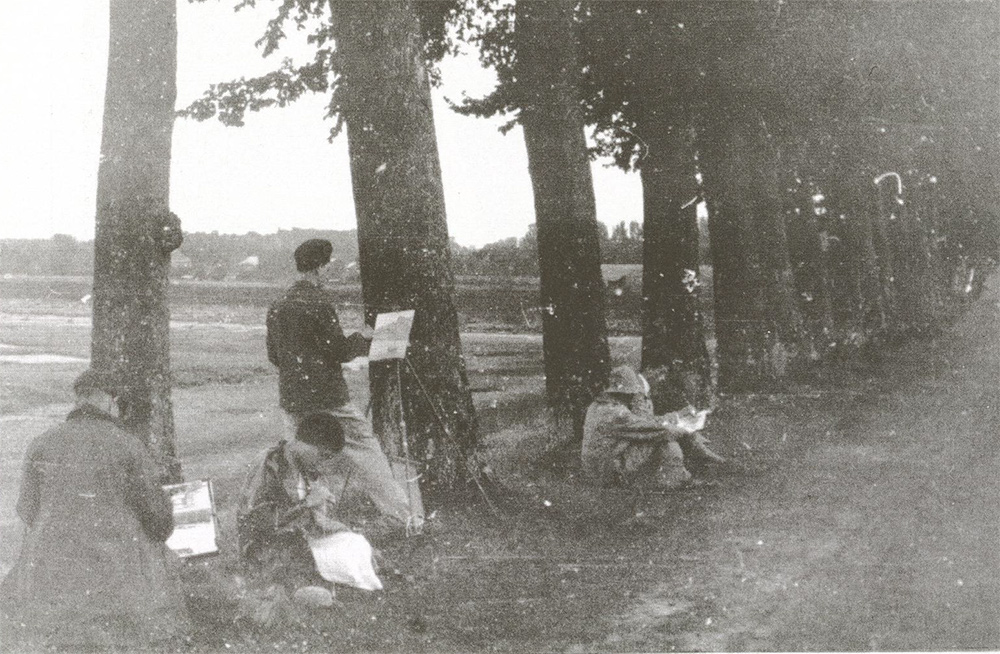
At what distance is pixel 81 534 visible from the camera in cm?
535

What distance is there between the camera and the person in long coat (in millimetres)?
5293

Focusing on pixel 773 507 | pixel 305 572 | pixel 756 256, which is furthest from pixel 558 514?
pixel 756 256

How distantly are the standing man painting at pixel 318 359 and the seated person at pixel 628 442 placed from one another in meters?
2.58

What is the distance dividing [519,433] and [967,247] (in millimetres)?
21160

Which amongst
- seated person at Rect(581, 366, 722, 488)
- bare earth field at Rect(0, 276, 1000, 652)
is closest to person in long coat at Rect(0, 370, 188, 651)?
bare earth field at Rect(0, 276, 1000, 652)

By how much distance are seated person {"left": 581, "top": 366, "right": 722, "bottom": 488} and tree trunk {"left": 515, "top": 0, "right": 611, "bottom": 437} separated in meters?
2.34

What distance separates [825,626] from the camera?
6.37m

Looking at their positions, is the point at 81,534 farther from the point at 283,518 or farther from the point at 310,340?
the point at 310,340

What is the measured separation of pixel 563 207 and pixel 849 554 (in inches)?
205

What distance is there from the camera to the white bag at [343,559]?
6.55 m

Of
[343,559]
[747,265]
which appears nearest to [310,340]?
[343,559]

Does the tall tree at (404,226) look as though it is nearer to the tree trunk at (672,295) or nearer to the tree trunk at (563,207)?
the tree trunk at (563,207)

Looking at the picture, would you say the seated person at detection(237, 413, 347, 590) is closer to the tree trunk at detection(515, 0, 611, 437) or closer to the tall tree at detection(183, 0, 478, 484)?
the tall tree at detection(183, 0, 478, 484)

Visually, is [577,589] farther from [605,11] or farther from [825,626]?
[605,11]
